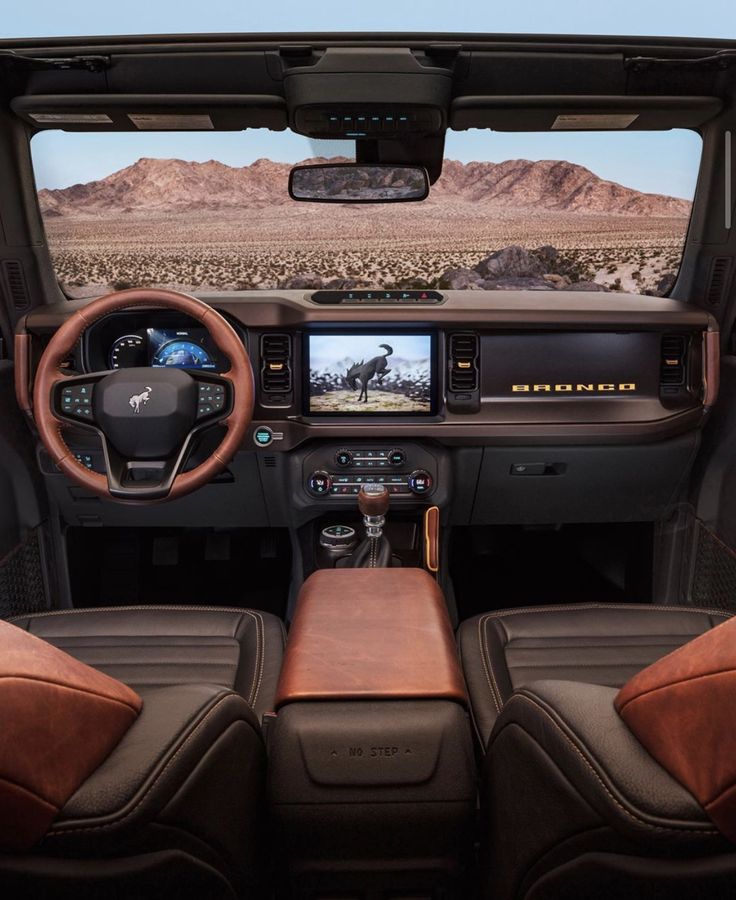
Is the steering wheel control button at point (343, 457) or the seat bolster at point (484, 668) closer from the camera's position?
the seat bolster at point (484, 668)

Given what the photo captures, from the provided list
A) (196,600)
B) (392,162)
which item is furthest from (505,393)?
(196,600)

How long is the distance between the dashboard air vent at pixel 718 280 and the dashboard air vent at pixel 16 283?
2.80 meters

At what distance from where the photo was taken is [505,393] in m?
2.88

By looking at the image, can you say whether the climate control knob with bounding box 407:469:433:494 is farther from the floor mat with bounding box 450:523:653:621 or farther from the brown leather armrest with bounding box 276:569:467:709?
the brown leather armrest with bounding box 276:569:467:709

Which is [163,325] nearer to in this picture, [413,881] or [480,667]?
[480,667]

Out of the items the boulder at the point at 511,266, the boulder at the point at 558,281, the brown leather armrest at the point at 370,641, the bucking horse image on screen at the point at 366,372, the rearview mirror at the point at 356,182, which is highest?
the rearview mirror at the point at 356,182

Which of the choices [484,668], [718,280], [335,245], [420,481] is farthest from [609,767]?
[335,245]

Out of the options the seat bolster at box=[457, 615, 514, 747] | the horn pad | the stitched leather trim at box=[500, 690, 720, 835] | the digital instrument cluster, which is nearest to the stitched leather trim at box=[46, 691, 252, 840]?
the stitched leather trim at box=[500, 690, 720, 835]

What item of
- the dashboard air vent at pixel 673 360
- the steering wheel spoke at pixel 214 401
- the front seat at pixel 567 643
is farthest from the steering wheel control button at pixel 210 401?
the dashboard air vent at pixel 673 360

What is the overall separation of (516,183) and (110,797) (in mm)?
3447

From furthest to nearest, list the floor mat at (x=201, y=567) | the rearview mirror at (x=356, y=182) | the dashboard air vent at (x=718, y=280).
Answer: the floor mat at (x=201, y=567)
the dashboard air vent at (x=718, y=280)
the rearview mirror at (x=356, y=182)

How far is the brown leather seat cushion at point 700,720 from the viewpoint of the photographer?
0.81 meters

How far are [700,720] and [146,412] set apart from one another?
1752mm

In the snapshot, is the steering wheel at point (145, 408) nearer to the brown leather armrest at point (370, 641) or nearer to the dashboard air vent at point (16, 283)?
the brown leather armrest at point (370, 641)
